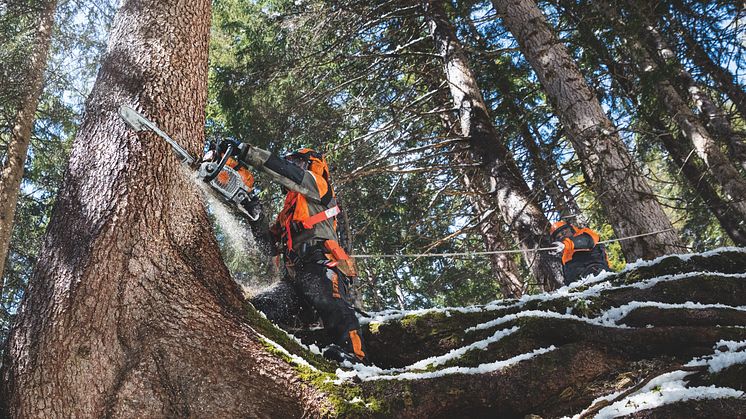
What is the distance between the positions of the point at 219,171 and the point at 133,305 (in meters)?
1.27

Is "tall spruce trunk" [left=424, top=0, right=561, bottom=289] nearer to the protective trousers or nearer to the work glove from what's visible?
the protective trousers

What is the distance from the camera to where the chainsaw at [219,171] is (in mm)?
3656

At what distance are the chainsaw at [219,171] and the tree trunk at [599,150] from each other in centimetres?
362

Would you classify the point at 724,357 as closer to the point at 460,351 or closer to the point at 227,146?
the point at 460,351

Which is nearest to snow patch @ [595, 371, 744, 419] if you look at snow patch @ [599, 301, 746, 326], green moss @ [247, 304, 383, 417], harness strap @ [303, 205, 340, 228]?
snow patch @ [599, 301, 746, 326]

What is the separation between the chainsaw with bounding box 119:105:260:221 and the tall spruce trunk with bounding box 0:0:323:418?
0.06 metres

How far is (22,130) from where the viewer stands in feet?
30.8

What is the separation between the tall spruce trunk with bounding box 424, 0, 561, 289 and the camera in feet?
25.8

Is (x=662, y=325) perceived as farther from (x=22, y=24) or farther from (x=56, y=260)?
(x=22, y=24)

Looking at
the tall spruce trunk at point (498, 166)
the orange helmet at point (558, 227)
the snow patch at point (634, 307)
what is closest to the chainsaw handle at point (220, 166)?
the snow patch at point (634, 307)

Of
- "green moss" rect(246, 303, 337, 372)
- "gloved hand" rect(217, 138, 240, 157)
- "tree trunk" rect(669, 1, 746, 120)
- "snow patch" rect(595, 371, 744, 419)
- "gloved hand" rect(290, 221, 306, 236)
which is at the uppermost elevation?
"tree trunk" rect(669, 1, 746, 120)

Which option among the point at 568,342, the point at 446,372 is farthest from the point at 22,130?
the point at 568,342

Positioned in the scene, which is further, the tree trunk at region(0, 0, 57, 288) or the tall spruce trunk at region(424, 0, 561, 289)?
the tree trunk at region(0, 0, 57, 288)

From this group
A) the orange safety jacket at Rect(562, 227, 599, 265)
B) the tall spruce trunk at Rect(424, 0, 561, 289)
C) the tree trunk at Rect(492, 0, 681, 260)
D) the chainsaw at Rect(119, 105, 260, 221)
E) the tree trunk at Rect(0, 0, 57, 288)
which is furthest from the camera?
the tree trunk at Rect(0, 0, 57, 288)
